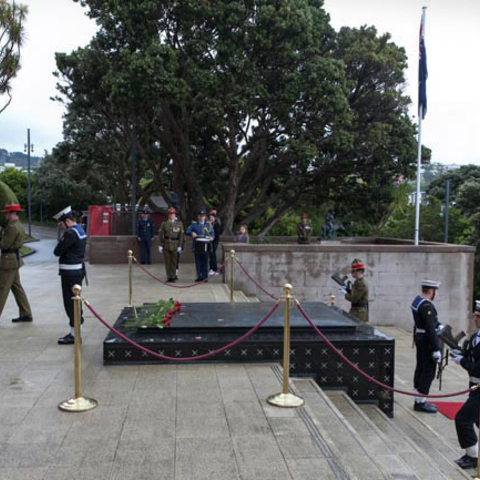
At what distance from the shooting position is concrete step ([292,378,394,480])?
4.17 metres

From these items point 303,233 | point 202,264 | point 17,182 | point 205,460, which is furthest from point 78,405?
point 17,182

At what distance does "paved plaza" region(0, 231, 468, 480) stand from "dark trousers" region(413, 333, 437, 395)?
1.44 ft

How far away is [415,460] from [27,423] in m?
3.67

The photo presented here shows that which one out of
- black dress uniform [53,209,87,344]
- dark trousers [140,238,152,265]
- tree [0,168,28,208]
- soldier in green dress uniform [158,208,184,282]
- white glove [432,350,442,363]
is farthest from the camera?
tree [0,168,28,208]

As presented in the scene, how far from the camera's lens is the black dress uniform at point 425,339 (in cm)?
738

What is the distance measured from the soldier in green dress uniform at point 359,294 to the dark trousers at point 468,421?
3281 millimetres

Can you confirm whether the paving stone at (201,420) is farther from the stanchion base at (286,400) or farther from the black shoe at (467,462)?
the black shoe at (467,462)

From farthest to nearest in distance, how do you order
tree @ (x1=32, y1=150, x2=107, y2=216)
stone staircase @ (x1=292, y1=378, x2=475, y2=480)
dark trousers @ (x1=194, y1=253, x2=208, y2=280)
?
tree @ (x1=32, y1=150, x2=107, y2=216)
dark trousers @ (x1=194, y1=253, x2=208, y2=280)
stone staircase @ (x1=292, y1=378, x2=475, y2=480)

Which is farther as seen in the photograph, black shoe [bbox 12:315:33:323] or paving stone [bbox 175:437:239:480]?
black shoe [bbox 12:315:33:323]

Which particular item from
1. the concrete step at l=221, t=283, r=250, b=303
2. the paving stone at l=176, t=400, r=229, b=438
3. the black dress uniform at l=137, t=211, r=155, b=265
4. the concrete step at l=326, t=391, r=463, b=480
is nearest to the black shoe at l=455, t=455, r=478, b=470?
the concrete step at l=326, t=391, r=463, b=480

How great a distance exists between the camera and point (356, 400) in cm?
711

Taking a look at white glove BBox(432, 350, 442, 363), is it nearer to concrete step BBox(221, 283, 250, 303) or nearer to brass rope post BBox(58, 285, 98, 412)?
brass rope post BBox(58, 285, 98, 412)

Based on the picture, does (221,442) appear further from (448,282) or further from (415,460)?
(448,282)

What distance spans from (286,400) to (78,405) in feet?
6.76
